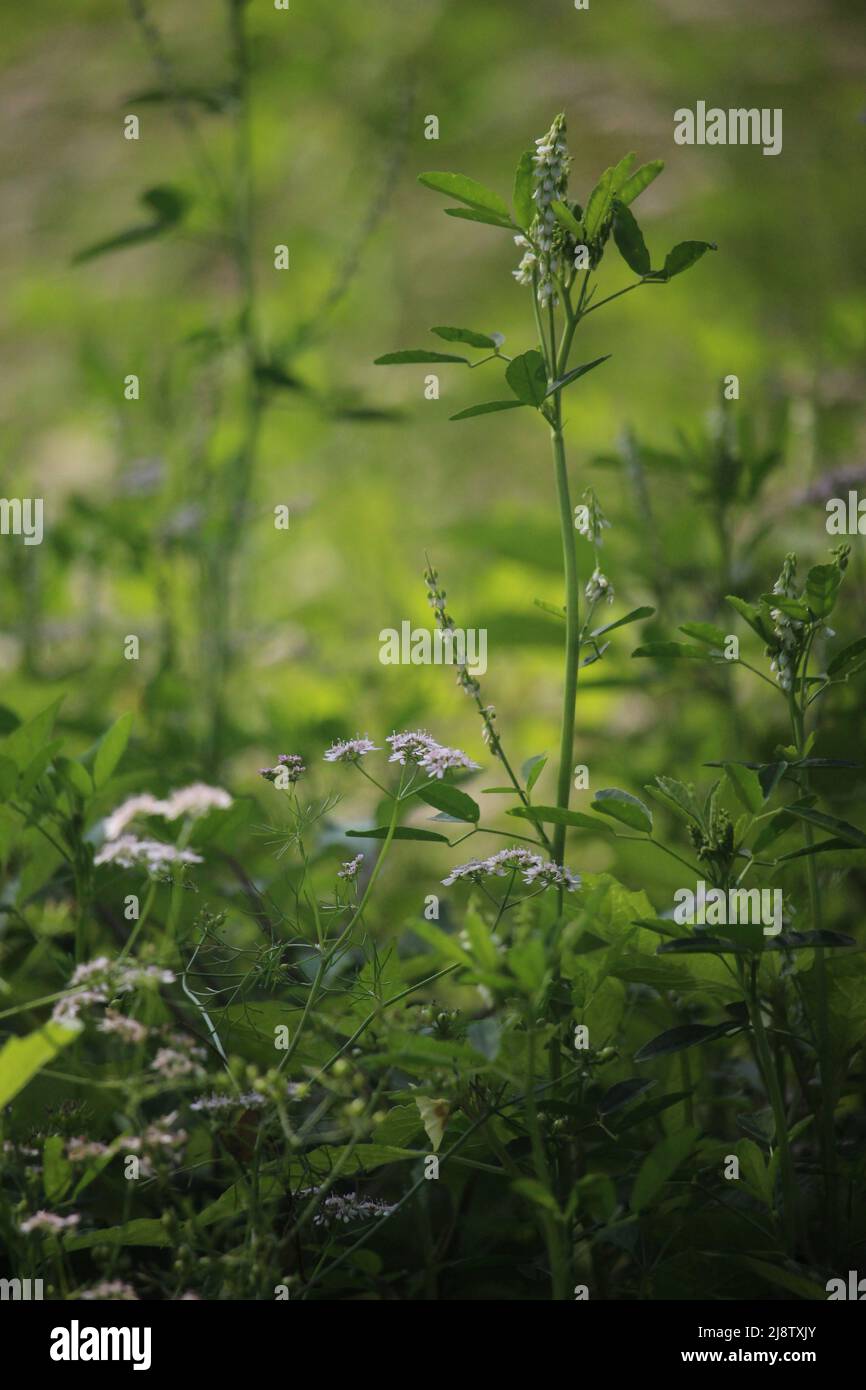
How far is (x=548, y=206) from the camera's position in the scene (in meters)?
0.47

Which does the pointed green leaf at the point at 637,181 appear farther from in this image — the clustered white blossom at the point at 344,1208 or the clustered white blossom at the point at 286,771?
the clustered white blossom at the point at 344,1208

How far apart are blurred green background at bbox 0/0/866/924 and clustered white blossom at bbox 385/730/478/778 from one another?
0.15 metres

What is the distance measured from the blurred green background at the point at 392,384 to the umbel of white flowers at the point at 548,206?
29cm

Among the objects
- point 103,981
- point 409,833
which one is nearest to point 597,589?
point 409,833

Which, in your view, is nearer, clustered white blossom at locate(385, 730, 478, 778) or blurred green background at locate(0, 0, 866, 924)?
clustered white blossom at locate(385, 730, 478, 778)

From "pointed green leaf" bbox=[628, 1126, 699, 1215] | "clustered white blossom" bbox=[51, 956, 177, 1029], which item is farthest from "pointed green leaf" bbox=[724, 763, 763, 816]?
"clustered white blossom" bbox=[51, 956, 177, 1029]

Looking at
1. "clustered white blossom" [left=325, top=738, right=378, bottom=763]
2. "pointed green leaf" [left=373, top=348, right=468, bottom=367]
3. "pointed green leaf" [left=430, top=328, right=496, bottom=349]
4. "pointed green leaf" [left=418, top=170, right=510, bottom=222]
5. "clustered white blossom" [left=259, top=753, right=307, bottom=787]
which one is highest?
"pointed green leaf" [left=418, top=170, right=510, bottom=222]

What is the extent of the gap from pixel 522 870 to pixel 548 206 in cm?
27

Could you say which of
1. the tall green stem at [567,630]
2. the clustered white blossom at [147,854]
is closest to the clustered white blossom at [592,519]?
the tall green stem at [567,630]

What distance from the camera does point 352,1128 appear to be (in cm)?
40

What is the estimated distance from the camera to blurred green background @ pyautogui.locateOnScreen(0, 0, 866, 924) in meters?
0.93

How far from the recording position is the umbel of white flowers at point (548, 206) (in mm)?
464

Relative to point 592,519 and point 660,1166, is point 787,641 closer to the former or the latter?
point 592,519

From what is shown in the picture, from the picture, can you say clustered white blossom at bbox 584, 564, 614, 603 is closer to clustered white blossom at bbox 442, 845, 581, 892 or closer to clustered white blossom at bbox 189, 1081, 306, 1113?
clustered white blossom at bbox 442, 845, 581, 892
